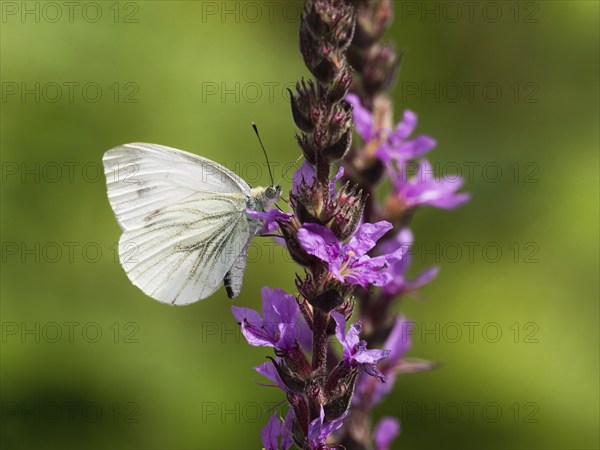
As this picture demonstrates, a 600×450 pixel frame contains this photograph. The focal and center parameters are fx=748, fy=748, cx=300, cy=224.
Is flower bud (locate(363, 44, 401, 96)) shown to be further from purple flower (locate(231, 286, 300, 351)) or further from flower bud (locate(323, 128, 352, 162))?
purple flower (locate(231, 286, 300, 351))

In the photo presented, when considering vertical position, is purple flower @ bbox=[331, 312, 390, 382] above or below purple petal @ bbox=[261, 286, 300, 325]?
below

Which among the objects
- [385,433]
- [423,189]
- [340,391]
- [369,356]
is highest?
[423,189]

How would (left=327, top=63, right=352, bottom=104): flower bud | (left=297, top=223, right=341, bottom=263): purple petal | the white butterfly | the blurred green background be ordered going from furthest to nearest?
the blurred green background < the white butterfly < (left=327, top=63, right=352, bottom=104): flower bud < (left=297, top=223, right=341, bottom=263): purple petal

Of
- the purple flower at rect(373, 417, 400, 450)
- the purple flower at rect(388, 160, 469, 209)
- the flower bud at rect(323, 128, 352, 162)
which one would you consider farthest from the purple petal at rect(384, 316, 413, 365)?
the flower bud at rect(323, 128, 352, 162)

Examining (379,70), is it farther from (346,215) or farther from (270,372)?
(270,372)

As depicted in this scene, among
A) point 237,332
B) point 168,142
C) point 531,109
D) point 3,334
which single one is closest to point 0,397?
point 3,334

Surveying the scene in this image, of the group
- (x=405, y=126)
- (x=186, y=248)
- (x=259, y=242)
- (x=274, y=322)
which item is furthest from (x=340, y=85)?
(x=259, y=242)

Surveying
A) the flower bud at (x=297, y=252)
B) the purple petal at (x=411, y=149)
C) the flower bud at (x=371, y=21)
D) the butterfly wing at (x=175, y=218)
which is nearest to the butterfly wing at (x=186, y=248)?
the butterfly wing at (x=175, y=218)

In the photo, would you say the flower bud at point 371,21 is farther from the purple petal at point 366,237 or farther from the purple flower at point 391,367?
the purple petal at point 366,237

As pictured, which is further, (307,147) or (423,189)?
(423,189)
